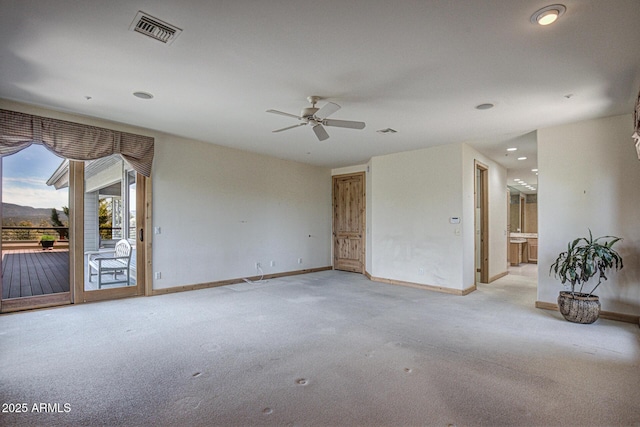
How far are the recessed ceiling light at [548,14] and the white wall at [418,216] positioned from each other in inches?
137

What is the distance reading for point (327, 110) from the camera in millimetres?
3359

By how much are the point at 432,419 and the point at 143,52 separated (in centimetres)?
353

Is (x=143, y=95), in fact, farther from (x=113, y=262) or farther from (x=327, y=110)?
(x=113, y=262)

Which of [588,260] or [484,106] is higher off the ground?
[484,106]

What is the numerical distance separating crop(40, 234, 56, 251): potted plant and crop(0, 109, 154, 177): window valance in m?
1.16

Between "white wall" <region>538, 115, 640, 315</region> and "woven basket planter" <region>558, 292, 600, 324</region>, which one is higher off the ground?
"white wall" <region>538, 115, 640, 315</region>

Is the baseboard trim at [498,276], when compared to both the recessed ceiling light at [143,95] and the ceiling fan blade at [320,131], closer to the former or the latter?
the ceiling fan blade at [320,131]

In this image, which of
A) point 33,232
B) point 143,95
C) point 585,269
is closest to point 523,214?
point 585,269

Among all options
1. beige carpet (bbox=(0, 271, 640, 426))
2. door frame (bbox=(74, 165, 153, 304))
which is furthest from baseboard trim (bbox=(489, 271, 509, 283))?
door frame (bbox=(74, 165, 153, 304))

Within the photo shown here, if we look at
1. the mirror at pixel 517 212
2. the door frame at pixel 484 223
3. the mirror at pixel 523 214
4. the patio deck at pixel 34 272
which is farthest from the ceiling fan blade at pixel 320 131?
the mirror at pixel 517 212

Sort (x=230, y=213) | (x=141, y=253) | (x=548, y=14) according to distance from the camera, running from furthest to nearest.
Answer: (x=230, y=213) → (x=141, y=253) → (x=548, y=14)

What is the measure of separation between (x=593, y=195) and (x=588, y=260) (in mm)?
954

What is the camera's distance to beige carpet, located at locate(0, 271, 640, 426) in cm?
209

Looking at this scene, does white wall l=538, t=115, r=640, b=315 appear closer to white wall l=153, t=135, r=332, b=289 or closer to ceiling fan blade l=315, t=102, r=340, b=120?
ceiling fan blade l=315, t=102, r=340, b=120
